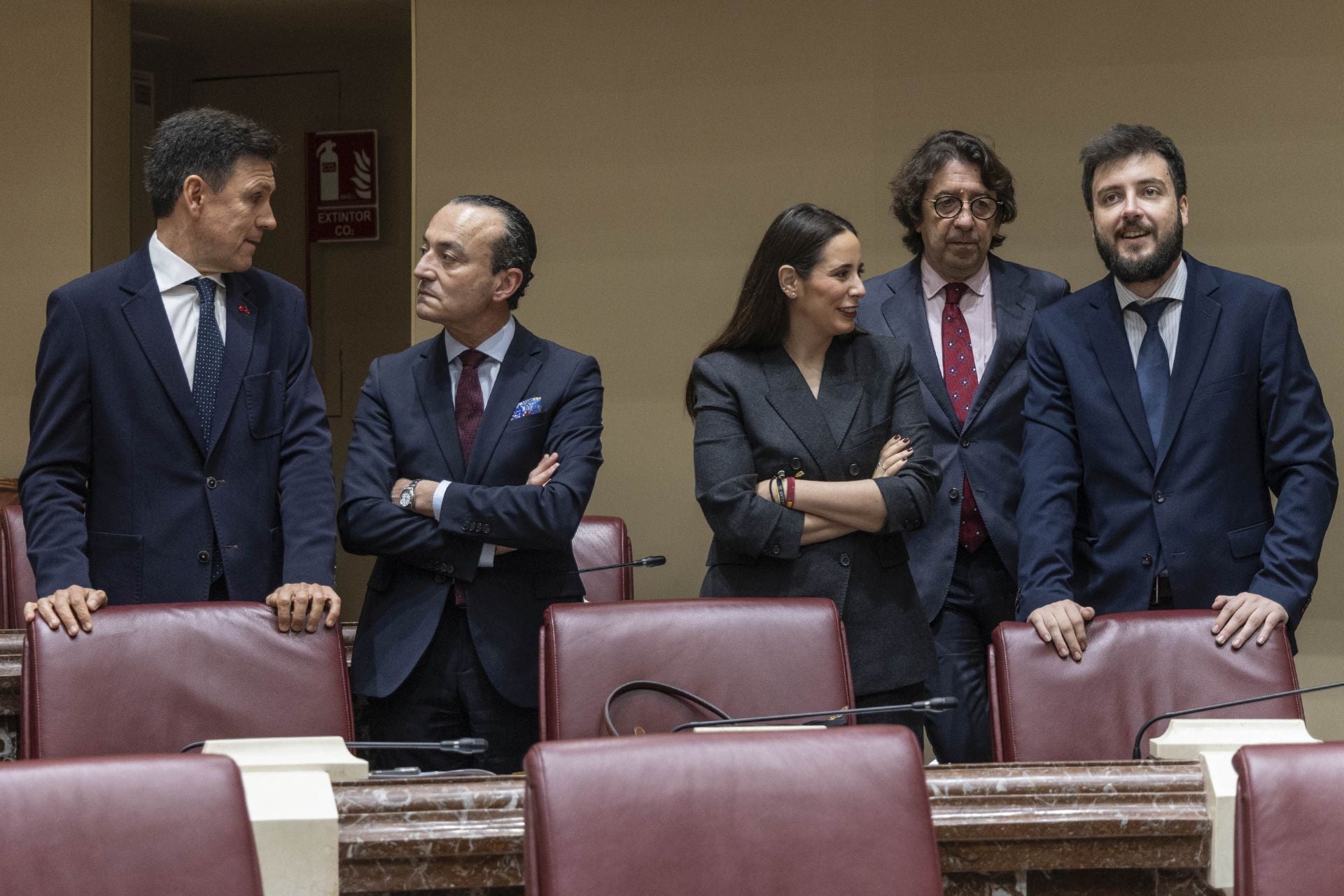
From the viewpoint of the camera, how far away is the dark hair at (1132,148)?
281 centimetres

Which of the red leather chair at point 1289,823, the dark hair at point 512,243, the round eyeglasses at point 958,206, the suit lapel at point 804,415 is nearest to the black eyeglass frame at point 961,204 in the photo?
the round eyeglasses at point 958,206

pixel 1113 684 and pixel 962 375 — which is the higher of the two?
pixel 962 375

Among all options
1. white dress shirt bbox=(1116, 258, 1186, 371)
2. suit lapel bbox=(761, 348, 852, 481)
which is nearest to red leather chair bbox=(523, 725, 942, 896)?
suit lapel bbox=(761, 348, 852, 481)

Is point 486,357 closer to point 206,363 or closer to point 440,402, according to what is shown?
point 440,402

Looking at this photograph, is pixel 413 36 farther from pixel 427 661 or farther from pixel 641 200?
pixel 427 661

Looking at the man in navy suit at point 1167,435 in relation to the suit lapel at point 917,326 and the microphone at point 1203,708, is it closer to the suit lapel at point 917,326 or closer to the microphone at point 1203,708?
the suit lapel at point 917,326

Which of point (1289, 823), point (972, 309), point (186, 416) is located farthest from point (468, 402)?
point (1289, 823)

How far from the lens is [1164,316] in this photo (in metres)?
2.78

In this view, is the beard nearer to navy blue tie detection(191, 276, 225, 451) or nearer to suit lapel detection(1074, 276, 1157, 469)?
suit lapel detection(1074, 276, 1157, 469)

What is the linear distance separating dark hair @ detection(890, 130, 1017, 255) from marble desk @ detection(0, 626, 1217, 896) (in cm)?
189

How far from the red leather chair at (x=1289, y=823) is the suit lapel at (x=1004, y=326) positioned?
5.66ft

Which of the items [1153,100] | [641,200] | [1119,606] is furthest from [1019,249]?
[1119,606]

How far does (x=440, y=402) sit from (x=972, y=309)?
1137mm

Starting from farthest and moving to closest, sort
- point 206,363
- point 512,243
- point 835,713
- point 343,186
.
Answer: point 343,186 → point 512,243 → point 206,363 → point 835,713
